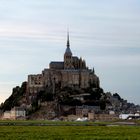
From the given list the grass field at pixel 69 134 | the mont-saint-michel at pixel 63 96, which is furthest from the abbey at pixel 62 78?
the grass field at pixel 69 134

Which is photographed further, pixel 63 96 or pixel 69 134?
pixel 63 96

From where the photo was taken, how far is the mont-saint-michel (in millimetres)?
184875

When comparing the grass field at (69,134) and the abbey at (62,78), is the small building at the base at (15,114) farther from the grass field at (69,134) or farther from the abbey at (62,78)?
the grass field at (69,134)

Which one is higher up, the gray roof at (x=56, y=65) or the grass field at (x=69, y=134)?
the gray roof at (x=56, y=65)

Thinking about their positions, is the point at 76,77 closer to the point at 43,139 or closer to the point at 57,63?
the point at 57,63

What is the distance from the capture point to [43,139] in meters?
46.7

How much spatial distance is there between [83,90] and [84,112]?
921 cm

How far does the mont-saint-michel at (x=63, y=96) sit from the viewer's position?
185 meters

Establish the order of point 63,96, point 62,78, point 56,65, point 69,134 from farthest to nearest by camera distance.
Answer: point 56,65
point 62,78
point 63,96
point 69,134

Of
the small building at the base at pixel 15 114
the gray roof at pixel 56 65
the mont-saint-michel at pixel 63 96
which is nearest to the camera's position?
the mont-saint-michel at pixel 63 96

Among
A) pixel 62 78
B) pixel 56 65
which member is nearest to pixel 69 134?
pixel 62 78

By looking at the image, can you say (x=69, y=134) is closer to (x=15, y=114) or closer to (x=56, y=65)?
(x=15, y=114)

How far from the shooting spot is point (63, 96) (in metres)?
185

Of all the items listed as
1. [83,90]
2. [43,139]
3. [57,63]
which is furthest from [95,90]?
[43,139]
